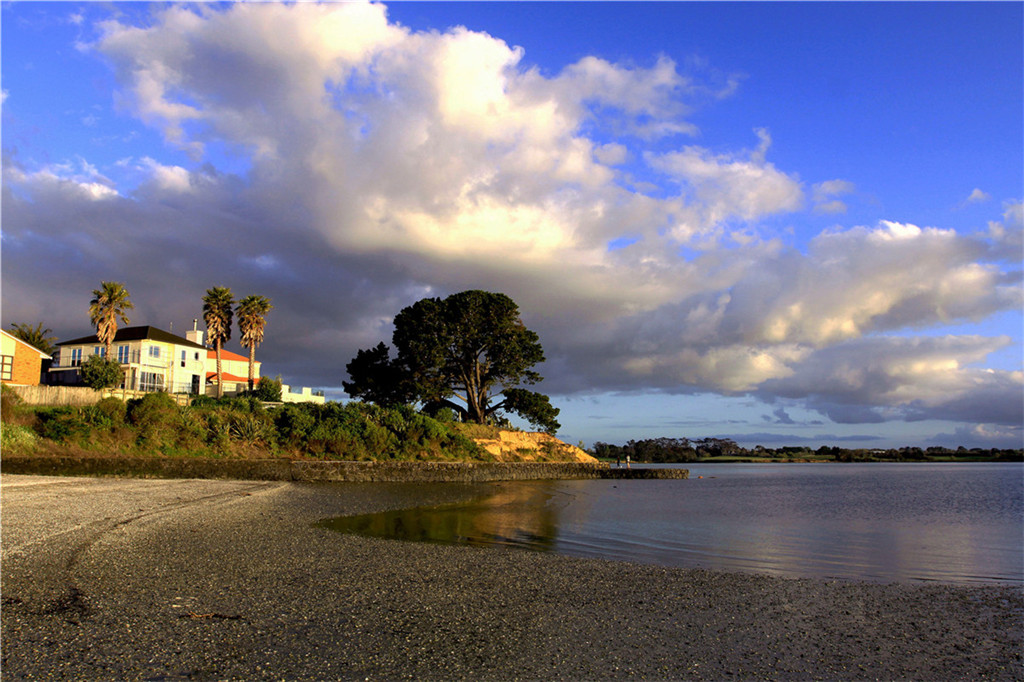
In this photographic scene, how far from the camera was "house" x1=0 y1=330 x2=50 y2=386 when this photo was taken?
47.6m

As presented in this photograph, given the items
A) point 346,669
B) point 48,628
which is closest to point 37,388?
point 48,628

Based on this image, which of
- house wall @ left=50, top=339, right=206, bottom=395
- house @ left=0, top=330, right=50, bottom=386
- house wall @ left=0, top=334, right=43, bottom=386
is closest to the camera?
house @ left=0, top=330, right=50, bottom=386

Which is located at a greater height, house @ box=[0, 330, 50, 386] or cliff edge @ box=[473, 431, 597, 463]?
house @ box=[0, 330, 50, 386]

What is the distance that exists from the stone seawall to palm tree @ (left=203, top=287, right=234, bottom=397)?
82.6 ft

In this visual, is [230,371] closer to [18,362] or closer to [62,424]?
[18,362]

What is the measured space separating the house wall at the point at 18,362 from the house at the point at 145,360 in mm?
6116

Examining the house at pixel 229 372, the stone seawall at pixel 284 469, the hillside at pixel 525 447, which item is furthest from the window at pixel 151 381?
the hillside at pixel 525 447

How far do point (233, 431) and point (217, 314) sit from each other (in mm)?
22247

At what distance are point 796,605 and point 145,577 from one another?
37.4 ft

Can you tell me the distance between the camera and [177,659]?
7191 millimetres

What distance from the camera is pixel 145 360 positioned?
59344mm

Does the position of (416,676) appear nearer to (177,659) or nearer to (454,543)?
(177,659)

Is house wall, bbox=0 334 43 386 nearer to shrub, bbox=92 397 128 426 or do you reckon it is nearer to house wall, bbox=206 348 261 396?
shrub, bbox=92 397 128 426

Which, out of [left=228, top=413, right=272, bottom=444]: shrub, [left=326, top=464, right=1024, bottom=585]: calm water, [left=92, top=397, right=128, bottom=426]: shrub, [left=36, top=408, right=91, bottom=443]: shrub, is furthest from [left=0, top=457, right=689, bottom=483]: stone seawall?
[left=326, top=464, right=1024, bottom=585]: calm water
